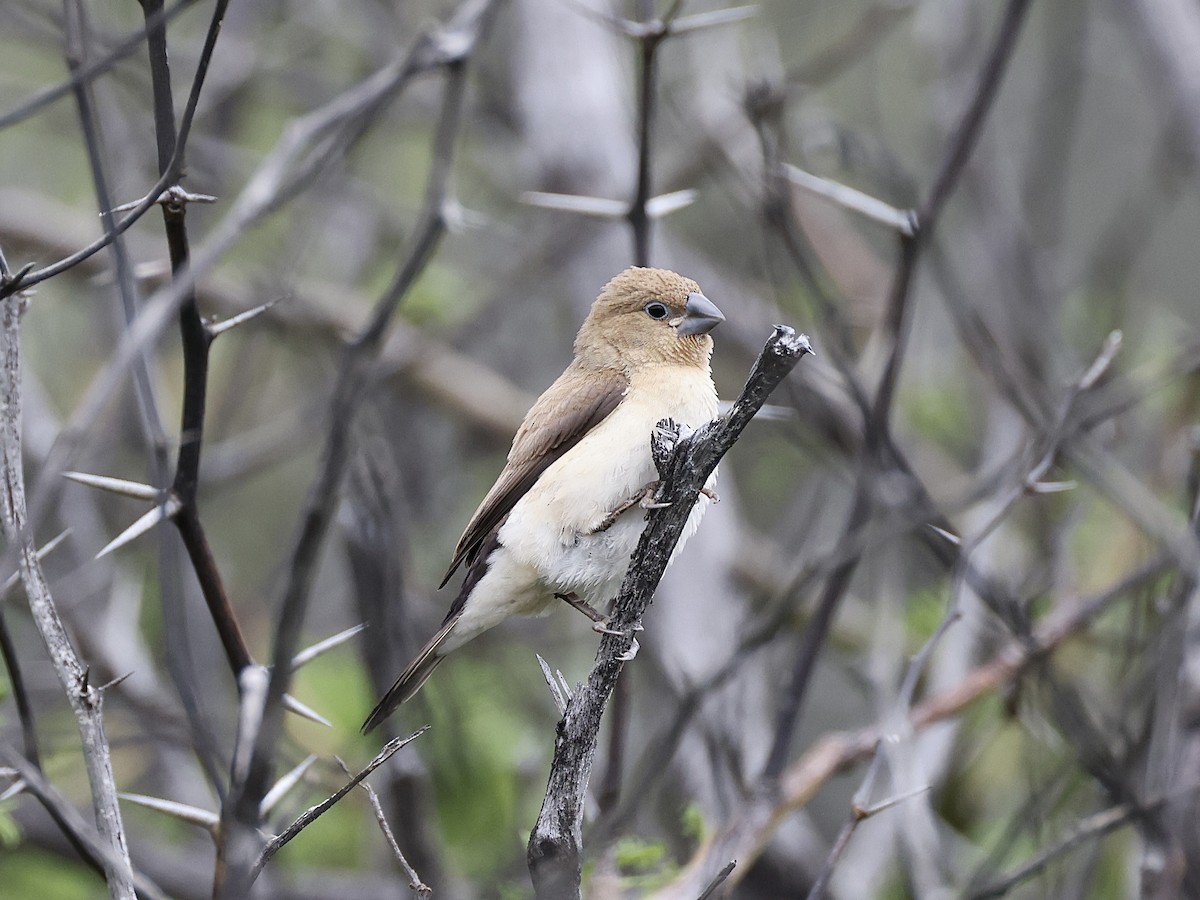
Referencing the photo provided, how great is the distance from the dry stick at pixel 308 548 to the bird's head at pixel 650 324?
2.03 feet

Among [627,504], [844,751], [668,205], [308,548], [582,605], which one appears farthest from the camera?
[844,751]

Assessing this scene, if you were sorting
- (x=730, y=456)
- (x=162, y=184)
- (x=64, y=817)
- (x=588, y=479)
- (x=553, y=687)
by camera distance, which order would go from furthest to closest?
(x=730, y=456) → (x=588, y=479) → (x=553, y=687) → (x=64, y=817) → (x=162, y=184)

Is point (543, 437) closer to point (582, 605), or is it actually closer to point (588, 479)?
point (588, 479)

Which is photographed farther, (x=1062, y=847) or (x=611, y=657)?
(x=1062, y=847)

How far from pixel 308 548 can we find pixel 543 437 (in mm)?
1163

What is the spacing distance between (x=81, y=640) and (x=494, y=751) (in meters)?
2.04

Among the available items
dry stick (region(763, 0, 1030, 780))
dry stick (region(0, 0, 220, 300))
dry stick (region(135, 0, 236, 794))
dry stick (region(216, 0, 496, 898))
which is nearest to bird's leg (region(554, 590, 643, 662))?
dry stick (region(216, 0, 496, 898))

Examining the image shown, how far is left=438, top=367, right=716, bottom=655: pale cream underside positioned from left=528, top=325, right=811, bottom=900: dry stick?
21.4 inches

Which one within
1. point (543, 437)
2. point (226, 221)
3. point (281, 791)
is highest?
point (226, 221)

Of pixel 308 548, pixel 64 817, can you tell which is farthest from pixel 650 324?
pixel 64 817

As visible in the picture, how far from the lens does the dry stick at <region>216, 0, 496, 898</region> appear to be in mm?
2342

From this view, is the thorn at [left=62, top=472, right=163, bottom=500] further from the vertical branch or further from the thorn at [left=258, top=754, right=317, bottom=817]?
the vertical branch

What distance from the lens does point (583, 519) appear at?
3504 millimetres

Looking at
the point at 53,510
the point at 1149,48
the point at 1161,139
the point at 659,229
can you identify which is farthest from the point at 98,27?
the point at 1161,139
